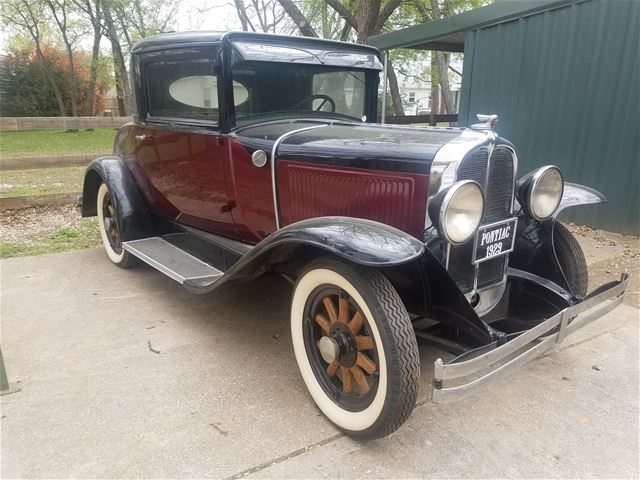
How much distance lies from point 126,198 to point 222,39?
5.61 ft

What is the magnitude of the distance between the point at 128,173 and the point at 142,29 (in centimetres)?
1867

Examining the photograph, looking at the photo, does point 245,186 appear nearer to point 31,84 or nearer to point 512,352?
point 512,352

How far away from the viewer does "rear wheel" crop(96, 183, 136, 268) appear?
4.12 meters

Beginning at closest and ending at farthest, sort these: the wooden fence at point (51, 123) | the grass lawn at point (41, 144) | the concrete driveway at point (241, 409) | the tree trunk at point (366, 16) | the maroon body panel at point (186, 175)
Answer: the concrete driveway at point (241, 409)
the maroon body panel at point (186, 175)
the wooden fence at point (51, 123)
the tree trunk at point (366, 16)
the grass lawn at point (41, 144)

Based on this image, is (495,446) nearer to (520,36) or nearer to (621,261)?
(621,261)

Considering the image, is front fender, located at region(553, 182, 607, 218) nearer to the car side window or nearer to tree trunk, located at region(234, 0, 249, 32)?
the car side window

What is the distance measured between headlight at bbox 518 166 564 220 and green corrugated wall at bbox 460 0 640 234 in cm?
342

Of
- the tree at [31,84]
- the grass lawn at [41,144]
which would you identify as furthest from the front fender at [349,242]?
the tree at [31,84]

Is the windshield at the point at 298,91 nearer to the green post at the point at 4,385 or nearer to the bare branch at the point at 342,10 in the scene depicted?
the green post at the point at 4,385

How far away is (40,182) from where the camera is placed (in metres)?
7.74

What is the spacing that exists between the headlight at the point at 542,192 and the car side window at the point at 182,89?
1.94m

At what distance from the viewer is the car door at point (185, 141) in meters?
3.15

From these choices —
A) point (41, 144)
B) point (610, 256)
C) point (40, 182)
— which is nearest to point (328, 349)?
point (610, 256)

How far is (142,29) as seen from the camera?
782 inches
